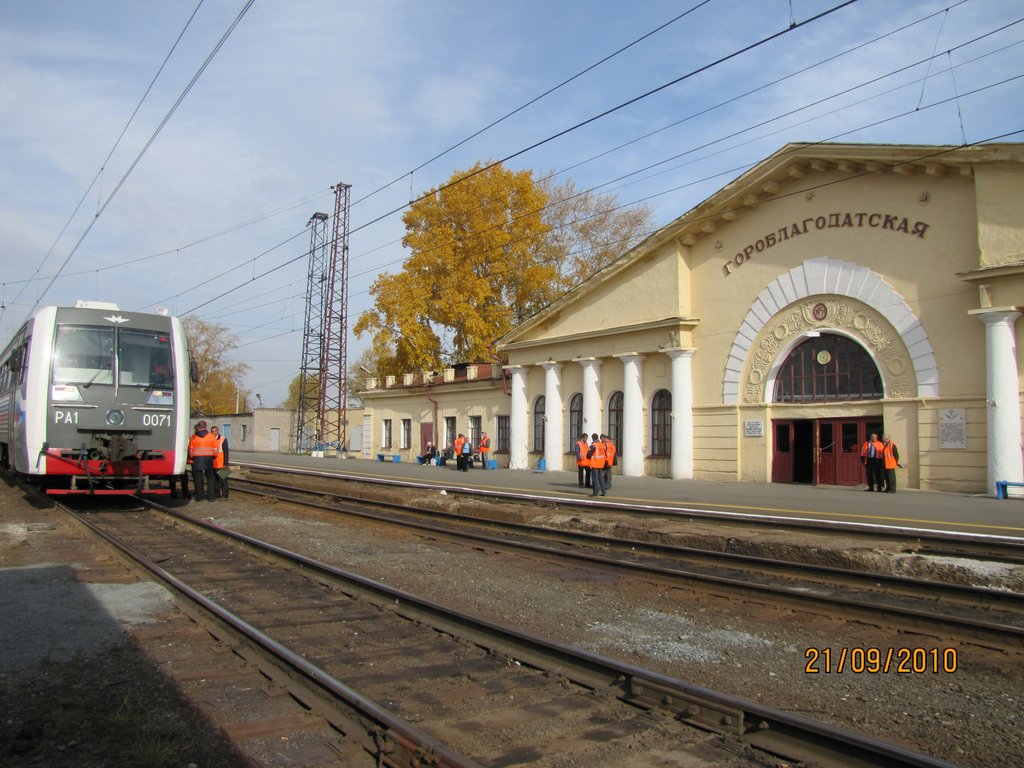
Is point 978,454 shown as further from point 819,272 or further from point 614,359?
point 614,359

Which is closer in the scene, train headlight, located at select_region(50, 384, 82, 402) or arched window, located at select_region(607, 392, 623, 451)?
train headlight, located at select_region(50, 384, 82, 402)

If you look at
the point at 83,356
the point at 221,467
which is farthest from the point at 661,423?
the point at 83,356

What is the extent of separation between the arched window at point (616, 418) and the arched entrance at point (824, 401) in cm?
608

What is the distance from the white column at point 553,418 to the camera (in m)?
29.4

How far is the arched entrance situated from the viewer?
2086 centimetres

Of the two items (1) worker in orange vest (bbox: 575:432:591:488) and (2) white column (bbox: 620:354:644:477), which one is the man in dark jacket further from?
(2) white column (bbox: 620:354:644:477)

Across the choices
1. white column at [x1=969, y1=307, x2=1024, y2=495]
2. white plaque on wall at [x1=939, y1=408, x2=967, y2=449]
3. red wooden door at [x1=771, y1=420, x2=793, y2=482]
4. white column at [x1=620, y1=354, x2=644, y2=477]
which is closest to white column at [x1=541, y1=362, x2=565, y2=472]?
white column at [x1=620, y1=354, x2=644, y2=477]

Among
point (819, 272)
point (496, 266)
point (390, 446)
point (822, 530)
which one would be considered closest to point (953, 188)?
point (819, 272)

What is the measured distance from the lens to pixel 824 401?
21547mm

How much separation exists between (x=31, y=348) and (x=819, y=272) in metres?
18.6

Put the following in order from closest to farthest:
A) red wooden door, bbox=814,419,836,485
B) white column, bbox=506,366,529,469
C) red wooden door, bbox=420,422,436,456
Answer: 1. red wooden door, bbox=814,419,836,485
2. white column, bbox=506,366,529,469
3. red wooden door, bbox=420,422,436,456

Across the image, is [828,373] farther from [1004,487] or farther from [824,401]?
[1004,487]

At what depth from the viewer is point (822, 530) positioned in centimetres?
1225

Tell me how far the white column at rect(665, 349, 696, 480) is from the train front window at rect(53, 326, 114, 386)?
638 inches
